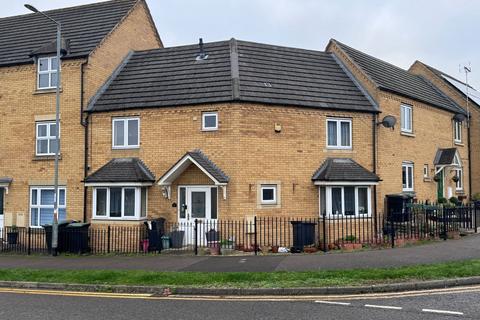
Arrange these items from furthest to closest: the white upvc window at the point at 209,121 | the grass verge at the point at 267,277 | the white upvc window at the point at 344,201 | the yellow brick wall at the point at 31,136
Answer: the yellow brick wall at the point at 31,136, the white upvc window at the point at 344,201, the white upvc window at the point at 209,121, the grass verge at the point at 267,277

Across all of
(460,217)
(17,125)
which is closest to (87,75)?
(17,125)

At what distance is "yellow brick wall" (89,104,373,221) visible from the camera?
57.1 feet

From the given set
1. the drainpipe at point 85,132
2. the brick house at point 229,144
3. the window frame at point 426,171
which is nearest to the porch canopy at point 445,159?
the window frame at point 426,171

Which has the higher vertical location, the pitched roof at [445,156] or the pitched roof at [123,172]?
the pitched roof at [445,156]

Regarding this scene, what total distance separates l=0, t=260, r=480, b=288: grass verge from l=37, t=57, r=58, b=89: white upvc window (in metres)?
10.7

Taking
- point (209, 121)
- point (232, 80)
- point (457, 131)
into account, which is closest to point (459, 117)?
point (457, 131)

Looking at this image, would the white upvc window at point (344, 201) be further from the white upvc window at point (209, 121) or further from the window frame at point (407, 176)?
the white upvc window at point (209, 121)

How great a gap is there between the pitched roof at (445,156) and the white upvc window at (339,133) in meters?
7.40

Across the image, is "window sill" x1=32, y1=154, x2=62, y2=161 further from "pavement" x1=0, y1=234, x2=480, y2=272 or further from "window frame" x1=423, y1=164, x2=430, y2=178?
"window frame" x1=423, y1=164, x2=430, y2=178

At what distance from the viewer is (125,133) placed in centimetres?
1911

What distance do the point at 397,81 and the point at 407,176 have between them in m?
4.76

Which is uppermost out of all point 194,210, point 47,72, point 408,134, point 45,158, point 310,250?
point 47,72

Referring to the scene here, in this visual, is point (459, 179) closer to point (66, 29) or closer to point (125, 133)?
point (125, 133)

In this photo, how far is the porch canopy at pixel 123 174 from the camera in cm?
1788
